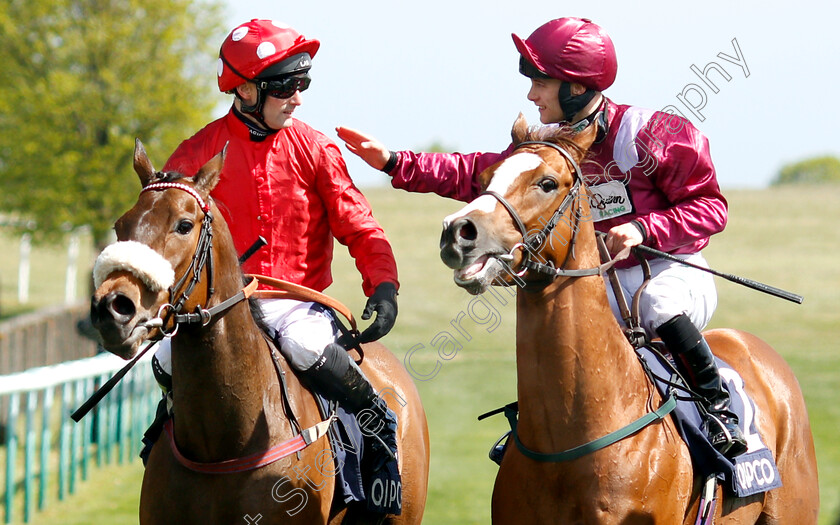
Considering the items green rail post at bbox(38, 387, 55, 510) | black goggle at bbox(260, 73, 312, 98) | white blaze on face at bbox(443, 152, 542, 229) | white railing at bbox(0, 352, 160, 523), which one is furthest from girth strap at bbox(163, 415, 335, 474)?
green rail post at bbox(38, 387, 55, 510)

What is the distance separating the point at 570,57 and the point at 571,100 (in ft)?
0.53

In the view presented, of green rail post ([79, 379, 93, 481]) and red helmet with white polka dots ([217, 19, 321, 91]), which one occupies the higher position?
red helmet with white polka dots ([217, 19, 321, 91])

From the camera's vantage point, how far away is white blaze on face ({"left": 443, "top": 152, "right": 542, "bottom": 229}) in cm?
321

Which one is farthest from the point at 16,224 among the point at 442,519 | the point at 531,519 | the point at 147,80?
the point at 531,519

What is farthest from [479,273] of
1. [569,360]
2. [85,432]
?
[85,432]

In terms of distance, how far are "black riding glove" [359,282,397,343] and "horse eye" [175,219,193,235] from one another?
912mm

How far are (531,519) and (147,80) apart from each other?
14.5m

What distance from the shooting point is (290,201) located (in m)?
4.21

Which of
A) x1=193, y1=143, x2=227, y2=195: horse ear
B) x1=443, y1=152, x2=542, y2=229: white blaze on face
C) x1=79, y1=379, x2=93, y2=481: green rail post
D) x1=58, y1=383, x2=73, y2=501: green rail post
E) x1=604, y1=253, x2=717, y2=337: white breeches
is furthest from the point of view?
x1=79, y1=379, x2=93, y2=481: green rail post

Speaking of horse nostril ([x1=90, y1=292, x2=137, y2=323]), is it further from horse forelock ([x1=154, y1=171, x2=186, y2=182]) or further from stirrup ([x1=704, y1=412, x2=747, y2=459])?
stirrup ([x1=704, y1=412, x2=747, y2=459])

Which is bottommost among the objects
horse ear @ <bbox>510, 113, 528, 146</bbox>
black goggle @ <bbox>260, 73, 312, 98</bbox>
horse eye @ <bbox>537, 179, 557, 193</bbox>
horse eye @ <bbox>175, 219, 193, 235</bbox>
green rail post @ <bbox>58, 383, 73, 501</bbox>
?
green rail post @ <bbox>58, 383, 73, 501</bbox>

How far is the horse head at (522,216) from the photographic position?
3.13m

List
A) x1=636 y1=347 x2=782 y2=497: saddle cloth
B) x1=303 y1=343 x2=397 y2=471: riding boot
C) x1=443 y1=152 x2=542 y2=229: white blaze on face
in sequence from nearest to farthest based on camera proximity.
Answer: x1=443 y1=152 x2=542 y2=229: white blaze on face → x1=636 y1=347 x2=782 y2=497: saddle cloth → x1=303 y1=343 x2=397 y2=471: riding boot

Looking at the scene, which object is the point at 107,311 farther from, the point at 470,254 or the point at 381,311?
the point at 381,311
